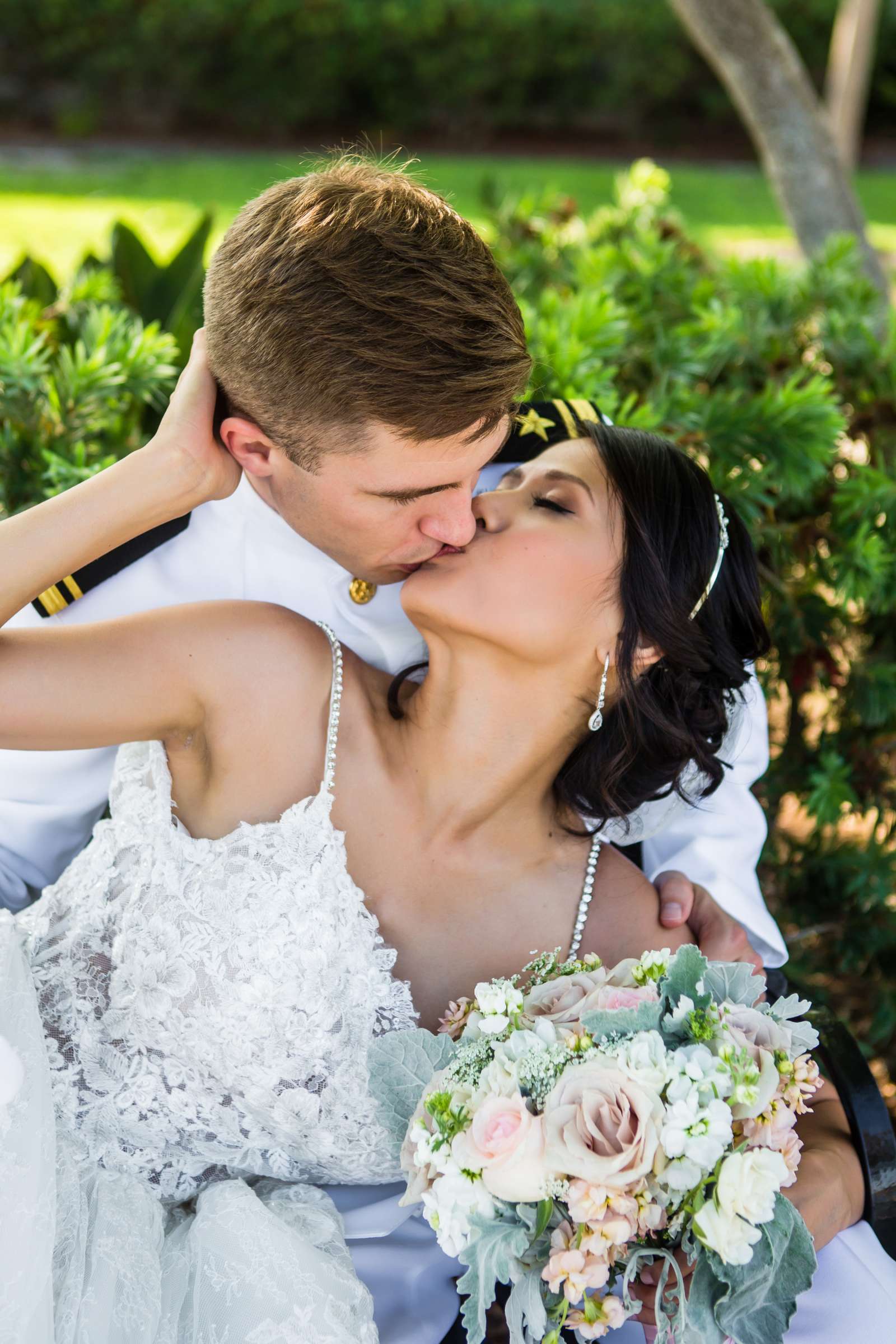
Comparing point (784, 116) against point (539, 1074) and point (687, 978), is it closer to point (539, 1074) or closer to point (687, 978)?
point (687, 978)

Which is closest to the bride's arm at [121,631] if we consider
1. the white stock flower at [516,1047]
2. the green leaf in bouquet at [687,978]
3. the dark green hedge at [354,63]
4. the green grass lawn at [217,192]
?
the white stock flower at [516,1047]

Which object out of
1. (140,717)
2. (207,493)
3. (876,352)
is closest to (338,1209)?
(140,717)

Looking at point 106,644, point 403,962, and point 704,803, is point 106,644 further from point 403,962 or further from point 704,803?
point 704,803

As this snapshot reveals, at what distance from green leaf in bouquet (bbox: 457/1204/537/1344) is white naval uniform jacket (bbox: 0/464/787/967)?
101 centimetres

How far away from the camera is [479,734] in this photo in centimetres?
230

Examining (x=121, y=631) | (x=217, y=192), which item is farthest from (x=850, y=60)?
(x=121, y=631)

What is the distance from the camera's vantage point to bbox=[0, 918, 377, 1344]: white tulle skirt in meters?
1.82

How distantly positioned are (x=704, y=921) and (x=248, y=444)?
130 cm

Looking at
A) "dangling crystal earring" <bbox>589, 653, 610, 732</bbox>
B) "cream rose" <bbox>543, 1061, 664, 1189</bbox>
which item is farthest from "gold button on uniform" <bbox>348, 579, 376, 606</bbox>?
"cream rose" <bbox>543, 1061, 664, 1189</bbox>

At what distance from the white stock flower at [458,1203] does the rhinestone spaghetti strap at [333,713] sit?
29.6 inches

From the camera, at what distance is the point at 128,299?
368 cm

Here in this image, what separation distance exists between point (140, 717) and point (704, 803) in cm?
128

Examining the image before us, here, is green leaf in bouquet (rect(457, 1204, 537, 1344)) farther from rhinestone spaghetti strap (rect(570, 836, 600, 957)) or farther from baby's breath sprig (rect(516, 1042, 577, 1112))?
rhinestone spaghetti strap (rect(570, 836, 600, 957))

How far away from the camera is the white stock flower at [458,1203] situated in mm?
1716
